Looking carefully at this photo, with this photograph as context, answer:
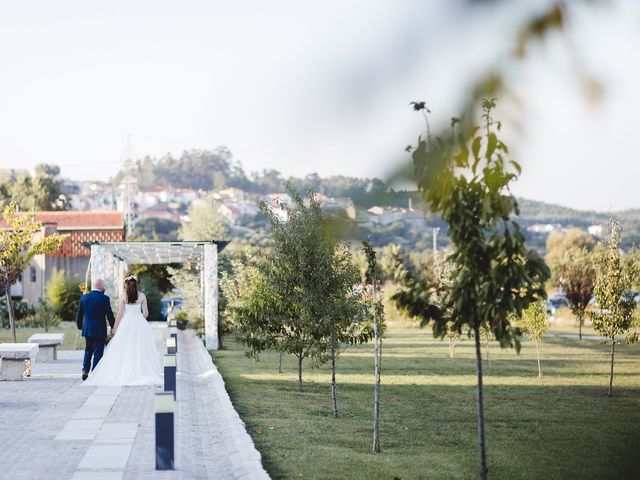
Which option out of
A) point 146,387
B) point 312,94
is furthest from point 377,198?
point 146,387

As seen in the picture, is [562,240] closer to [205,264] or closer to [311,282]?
[311,282]

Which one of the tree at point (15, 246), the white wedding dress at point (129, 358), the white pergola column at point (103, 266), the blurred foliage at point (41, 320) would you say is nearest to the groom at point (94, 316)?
the white wedding dress at point (129, 358)

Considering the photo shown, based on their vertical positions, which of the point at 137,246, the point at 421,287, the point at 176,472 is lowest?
the point at 176,472

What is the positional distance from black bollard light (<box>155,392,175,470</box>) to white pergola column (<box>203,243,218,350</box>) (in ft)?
76.7

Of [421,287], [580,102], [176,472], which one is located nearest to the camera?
[580,102]

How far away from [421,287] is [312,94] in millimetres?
6213

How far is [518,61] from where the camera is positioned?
4.42 ft

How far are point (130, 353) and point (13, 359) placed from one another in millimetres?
2230

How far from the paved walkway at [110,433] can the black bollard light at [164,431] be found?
0.11 m

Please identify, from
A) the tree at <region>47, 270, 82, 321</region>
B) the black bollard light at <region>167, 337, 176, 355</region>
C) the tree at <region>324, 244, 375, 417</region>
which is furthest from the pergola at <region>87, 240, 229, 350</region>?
the tree at <region>47, 270, 82, 321</region>

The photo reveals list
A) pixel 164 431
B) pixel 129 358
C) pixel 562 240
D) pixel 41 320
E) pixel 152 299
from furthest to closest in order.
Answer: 1. pixel 152 299
2. pixel 41 320
3. pixel 129 358
4. pixel 164 431
5. pixel 562 240

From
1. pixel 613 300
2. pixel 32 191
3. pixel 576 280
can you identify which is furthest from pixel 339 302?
pixel 32 191

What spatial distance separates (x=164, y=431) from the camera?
30.7ft

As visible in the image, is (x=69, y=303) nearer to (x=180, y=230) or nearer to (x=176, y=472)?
(x=180, y=230)
